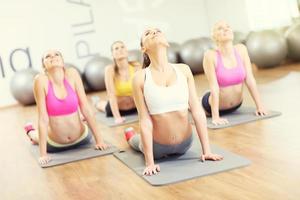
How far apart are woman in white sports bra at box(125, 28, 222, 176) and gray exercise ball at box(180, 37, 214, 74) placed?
171 inches

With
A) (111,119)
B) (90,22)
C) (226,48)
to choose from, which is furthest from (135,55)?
(226,48)

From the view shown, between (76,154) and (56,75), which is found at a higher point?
(56,75)

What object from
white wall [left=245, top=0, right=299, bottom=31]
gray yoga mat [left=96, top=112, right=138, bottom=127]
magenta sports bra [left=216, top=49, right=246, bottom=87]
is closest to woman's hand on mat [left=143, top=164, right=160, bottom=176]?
magenta sports bra [left=216, top=49, right=246, bottom=87]

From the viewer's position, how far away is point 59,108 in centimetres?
336

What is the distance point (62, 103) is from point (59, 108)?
0.04m

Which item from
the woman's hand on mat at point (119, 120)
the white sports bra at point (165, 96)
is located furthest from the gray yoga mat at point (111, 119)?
the white sports bra at point (165, 96)

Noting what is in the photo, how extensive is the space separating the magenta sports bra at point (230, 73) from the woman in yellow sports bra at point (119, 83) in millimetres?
1034

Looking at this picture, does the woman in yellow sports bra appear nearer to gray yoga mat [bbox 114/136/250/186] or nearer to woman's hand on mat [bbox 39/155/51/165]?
woman's hand on mat [bbox 39/155/51/165]

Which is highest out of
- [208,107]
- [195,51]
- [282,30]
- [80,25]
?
[80,25]

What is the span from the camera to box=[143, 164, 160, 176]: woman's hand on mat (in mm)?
2632

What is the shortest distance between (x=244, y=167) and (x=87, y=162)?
1.13 metres

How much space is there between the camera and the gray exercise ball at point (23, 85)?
22.2ft

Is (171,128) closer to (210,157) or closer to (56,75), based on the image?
(210,157)

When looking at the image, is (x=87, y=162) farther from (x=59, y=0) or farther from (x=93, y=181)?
(x=59, y=0)
